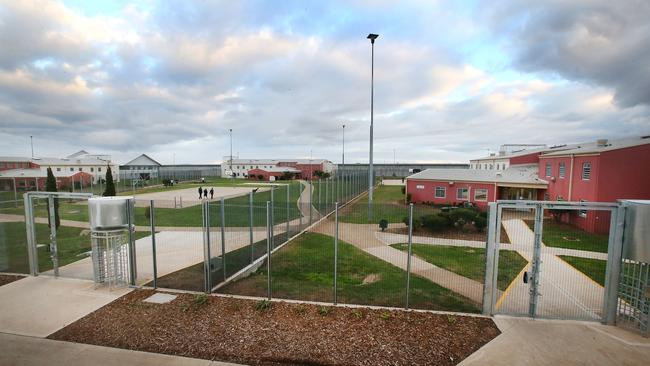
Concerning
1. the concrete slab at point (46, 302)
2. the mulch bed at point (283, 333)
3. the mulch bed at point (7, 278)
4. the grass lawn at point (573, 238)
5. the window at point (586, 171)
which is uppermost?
the window at point (586, 171)

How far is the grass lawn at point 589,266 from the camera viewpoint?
35.4 ft

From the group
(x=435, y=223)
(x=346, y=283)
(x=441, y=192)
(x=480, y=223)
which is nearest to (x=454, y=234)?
(x=435, y=223)

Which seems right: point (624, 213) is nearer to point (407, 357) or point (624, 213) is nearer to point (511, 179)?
point (407, 357)

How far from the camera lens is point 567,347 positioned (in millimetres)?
5883

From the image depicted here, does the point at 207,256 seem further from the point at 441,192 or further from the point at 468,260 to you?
the point at 441,192

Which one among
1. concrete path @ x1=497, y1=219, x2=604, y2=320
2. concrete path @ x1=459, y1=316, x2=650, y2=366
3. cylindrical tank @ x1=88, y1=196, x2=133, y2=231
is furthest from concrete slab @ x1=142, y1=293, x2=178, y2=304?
concrete path @ x1=497, y1=219, x2=604, y2=320

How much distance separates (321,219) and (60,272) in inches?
495

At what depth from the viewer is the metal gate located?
9.30 metres

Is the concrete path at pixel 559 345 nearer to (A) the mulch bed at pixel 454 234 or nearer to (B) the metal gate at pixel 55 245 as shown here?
(A) the mulch bed at pixel 454 234

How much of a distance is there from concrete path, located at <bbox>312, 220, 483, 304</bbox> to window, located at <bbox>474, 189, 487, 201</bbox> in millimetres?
16951

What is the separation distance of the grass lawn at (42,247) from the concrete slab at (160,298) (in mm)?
5178

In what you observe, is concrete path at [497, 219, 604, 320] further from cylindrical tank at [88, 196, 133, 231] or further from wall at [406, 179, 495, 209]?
wall at [406, 179, 495, 209]

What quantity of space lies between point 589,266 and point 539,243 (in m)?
6.81

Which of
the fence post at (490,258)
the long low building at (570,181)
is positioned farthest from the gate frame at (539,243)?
the long low building at (570,181)
